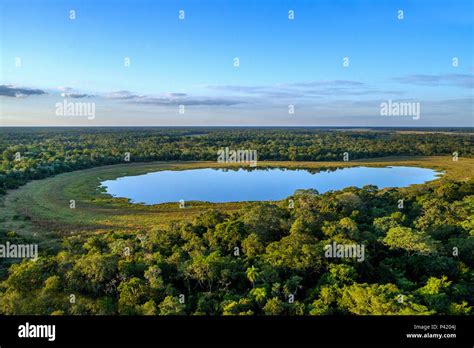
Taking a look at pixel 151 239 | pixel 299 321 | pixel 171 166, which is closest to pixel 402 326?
pixel 299 321

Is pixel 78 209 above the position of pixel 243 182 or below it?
below

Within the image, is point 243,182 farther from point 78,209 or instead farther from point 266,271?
point 266,271

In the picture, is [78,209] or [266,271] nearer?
[266,271]

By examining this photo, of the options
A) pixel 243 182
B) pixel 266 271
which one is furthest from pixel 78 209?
pixel 266 271

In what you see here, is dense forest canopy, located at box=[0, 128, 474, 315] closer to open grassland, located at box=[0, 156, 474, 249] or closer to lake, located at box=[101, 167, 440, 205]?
open grassland, located at box=[0, 156, 474, 249]

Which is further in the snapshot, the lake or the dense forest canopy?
the lake

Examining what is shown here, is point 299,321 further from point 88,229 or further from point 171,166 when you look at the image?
point 171,166

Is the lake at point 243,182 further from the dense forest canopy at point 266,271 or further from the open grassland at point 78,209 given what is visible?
the dense forest canopy at point 266,271

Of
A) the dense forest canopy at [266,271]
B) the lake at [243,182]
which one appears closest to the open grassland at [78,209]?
the lake at [243,182]

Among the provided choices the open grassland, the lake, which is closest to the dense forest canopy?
the open grassland
